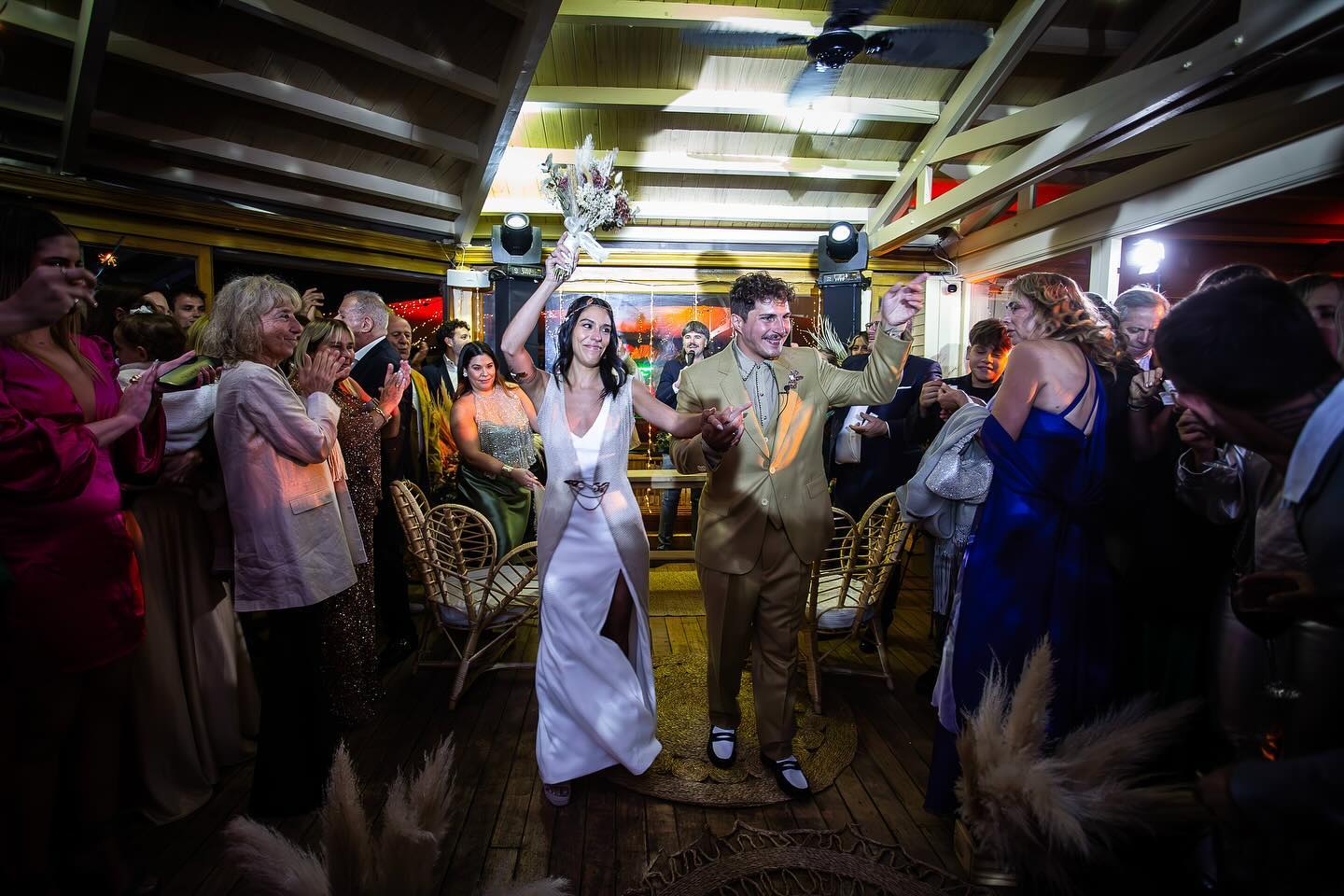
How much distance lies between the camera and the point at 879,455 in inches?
171

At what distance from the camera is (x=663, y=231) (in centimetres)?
748

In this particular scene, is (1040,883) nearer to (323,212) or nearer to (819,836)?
(819,836)

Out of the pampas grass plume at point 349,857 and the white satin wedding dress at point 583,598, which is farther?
the white satin wedding dress at point 583,598

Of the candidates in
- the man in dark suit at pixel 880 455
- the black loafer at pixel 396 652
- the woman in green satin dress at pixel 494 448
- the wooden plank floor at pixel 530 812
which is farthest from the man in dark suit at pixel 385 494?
the man in dark suit at pixel 880 455

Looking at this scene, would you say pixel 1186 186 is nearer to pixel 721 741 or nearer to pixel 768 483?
pixel 768 483

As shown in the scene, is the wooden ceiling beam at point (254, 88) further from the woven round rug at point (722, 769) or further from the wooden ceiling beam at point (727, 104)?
the woven round rug at point (722, 769)

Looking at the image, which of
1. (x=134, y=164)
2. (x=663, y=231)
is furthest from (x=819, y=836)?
(x=663, y=231)

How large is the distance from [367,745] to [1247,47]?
4675mm

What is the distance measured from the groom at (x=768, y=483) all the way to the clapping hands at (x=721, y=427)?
0.45 feet

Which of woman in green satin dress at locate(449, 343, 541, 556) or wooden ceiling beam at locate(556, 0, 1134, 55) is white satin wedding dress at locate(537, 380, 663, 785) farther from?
wooden ceiling beam at locate(556, 0, 1134, 55)

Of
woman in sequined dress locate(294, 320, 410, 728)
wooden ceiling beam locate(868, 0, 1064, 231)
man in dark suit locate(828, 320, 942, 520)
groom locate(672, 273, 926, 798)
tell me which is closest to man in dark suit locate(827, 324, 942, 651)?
man in dark suit locate(828, 320, 942, 520)

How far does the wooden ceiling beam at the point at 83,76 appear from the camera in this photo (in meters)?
Answer: 3.39

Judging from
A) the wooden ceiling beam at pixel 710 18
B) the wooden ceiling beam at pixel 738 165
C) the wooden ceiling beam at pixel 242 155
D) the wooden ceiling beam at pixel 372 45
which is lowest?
the wooden ceiling beam at pixel 242 155

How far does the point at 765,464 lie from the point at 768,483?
7 cm
